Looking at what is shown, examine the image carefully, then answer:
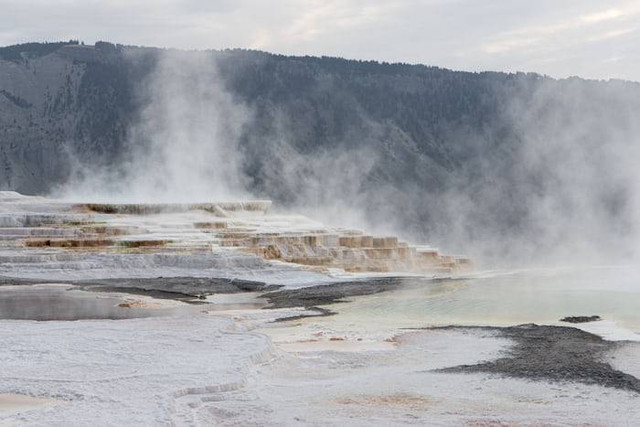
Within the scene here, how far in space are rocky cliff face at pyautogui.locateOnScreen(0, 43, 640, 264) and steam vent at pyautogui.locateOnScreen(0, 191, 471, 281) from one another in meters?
43.4

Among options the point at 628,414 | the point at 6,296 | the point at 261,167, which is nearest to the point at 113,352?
the point at 628,414

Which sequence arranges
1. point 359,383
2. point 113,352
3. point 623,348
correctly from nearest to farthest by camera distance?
point 359,383, point 113,352, point 623,348

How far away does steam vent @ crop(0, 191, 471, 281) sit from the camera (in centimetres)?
2416

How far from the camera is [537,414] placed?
26.9ft

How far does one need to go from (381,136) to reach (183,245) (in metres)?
68.3

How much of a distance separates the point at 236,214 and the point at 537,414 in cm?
2641

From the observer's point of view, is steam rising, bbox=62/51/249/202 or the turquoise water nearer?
the turquoise water

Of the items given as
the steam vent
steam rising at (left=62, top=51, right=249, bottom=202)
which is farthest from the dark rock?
steam rising at (left=62, top=51, right=249, bottom=202)

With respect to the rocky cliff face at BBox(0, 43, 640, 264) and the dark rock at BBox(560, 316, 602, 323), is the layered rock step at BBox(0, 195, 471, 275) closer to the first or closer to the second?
the dark rock at BBox(560, 316, 602, 323)

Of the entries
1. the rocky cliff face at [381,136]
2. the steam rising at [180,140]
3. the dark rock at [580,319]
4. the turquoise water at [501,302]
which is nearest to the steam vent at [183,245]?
the turquoise water at [501,302]

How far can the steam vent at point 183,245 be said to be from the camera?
24.2m

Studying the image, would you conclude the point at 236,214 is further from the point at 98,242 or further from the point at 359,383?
the point at 359,383

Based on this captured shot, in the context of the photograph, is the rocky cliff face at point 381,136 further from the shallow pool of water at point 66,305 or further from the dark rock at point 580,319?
the dark rock at point 580,319

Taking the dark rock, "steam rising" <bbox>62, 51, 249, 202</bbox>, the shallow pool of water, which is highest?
"steam rising" <bbox>62, 51, 249, 202</bbox>
